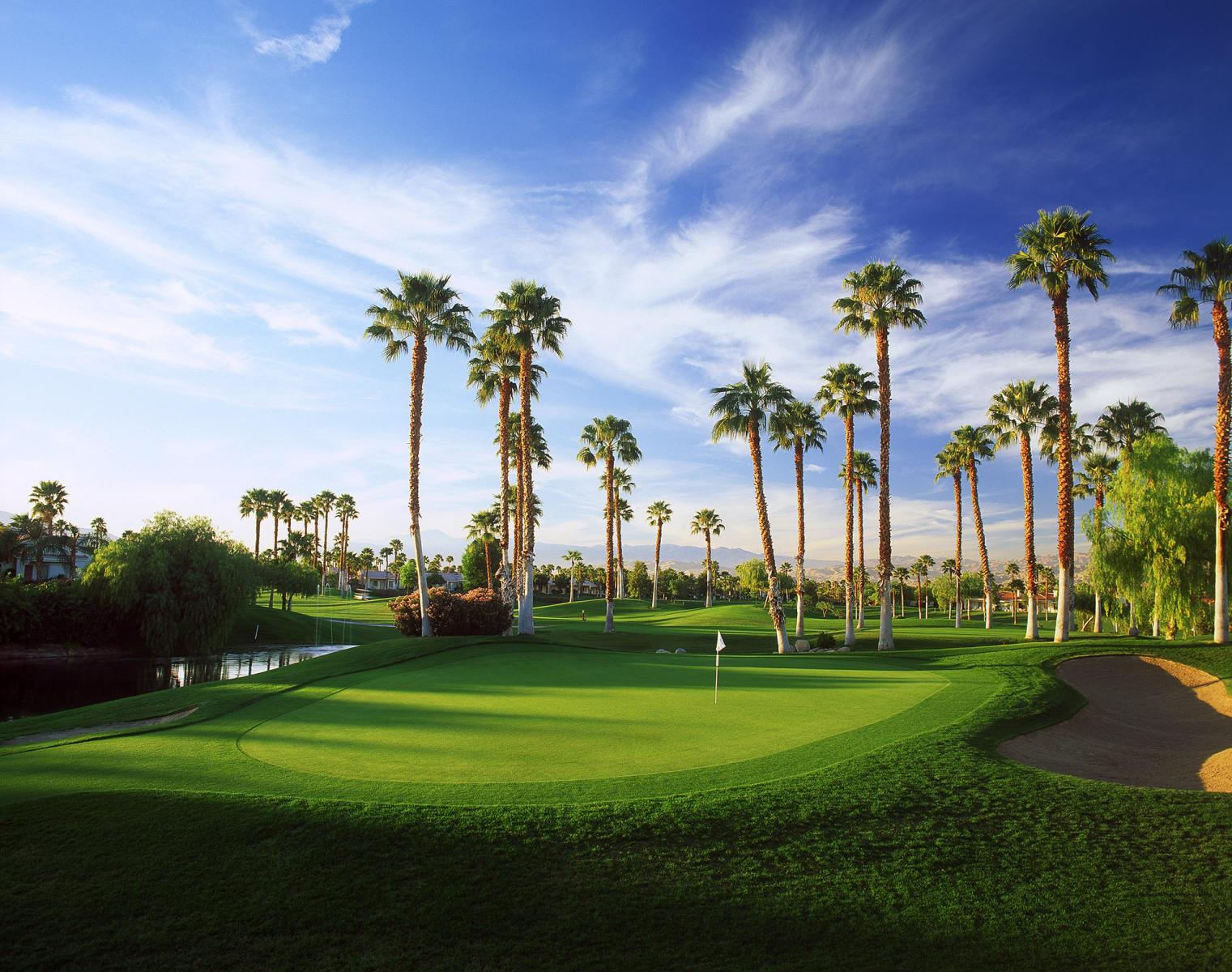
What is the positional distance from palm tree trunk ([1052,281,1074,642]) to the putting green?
1378 cm

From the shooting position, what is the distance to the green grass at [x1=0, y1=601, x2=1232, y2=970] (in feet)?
17.7

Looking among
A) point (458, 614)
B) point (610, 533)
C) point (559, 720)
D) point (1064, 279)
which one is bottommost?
point (458, 614)

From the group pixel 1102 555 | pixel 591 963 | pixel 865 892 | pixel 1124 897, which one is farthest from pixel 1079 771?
pixel 1102 555

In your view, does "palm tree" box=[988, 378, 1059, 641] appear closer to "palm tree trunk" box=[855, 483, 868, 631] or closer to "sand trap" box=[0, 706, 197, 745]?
"palm tree trunk" box=[855, 483, 868, 631]

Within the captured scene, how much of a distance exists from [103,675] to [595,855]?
121 ft

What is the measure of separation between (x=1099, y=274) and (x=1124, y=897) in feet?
104

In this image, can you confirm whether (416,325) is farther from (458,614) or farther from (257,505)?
(257,505)

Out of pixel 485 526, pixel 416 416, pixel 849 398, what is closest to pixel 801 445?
pixel 849 398

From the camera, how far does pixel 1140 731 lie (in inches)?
642

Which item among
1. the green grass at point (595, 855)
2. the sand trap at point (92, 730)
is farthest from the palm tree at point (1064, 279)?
the sand trap at point (92, 730)

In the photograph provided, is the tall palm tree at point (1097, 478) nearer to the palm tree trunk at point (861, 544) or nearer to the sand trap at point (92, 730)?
the palm tree trunk at point (861, 544)

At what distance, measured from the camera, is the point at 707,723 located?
12195 mm

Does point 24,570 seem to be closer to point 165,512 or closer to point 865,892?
point 165,512

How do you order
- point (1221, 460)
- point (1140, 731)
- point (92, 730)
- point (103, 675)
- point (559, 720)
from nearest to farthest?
point (559, 720) < point (92, 730) < point (1140, 731) < point (1221, 460) < point (103, 675)
